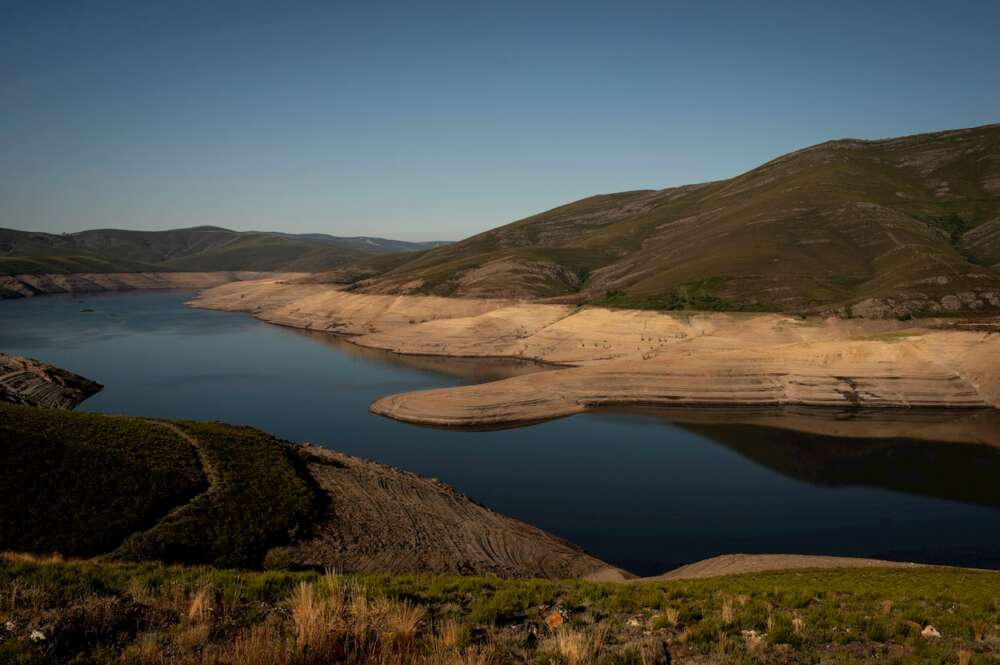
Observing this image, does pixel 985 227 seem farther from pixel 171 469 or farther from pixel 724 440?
pixel 171 469

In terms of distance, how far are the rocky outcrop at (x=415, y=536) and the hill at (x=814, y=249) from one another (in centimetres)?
7723

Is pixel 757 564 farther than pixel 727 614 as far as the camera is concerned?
Yes

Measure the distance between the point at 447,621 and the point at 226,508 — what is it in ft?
64.2

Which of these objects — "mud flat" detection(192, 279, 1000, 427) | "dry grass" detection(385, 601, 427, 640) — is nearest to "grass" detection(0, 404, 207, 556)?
"dry grass" detection(385, 601, 427, 640)

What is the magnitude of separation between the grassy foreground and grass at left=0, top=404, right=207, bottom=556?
1162cm

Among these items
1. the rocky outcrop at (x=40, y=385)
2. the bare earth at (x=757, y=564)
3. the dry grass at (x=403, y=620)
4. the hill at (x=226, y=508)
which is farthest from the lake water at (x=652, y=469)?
the dry grass at (x=403, y=620)

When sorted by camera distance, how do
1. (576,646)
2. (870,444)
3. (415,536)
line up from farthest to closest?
(870,444), (415,536), (576,646)

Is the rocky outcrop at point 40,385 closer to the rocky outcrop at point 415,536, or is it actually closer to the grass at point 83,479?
the grass at point 83,479

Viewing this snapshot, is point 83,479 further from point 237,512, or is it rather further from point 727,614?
point 727,614

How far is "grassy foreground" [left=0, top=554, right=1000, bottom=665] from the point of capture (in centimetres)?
831

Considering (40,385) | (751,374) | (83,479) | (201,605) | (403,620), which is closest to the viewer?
(403,620)

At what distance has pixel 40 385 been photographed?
→ 6512cm

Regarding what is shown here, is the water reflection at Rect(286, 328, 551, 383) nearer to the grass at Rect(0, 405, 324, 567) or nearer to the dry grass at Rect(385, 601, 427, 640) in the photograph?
the grass at Rect(0, 405, 324, 567)

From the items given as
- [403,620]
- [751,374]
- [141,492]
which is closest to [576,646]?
[403,620]
